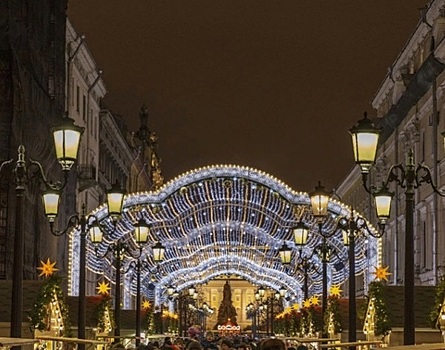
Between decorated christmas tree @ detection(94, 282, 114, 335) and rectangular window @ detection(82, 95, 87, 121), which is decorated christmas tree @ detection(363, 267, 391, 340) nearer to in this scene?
decorated christmas tree @ detection(94, 282, 114, 335)

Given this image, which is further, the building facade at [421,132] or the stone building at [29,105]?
the building facade at [421,132]

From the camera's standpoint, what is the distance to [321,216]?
78.6 ft

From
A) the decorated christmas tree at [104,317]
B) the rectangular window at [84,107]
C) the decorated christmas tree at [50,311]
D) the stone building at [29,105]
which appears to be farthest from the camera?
the rectangular window at [84,107]

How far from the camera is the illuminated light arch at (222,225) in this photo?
127ft

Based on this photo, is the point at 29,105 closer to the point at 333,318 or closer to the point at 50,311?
the point at 333,318

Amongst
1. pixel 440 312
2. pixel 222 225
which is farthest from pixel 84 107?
pixel 440 312

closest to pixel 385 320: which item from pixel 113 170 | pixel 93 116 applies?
pixel 93 116

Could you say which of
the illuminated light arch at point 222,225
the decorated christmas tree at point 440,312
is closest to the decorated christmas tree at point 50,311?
the illuminated light arch at point 222,225

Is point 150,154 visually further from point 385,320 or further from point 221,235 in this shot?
point 385,320

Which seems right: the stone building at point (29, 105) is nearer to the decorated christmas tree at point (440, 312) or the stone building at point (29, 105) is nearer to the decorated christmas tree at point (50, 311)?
the decorated christmas tree at point (50, 311)

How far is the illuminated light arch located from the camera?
1527 inches

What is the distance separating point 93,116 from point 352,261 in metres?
47.0

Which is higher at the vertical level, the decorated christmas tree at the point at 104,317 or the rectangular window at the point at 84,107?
the rectangular window at the point at 84,107

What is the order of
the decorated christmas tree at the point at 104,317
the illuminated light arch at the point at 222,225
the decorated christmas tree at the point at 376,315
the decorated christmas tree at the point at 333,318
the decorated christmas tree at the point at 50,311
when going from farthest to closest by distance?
the illuminated light arch at the point at 222,225, the decorated christmas tree at the point at 104,317, the decorated christmas tree at the point at 333,318, the decorated christmas tree at the point at 376,315, the decorated christmas tree at the point at 50,311
